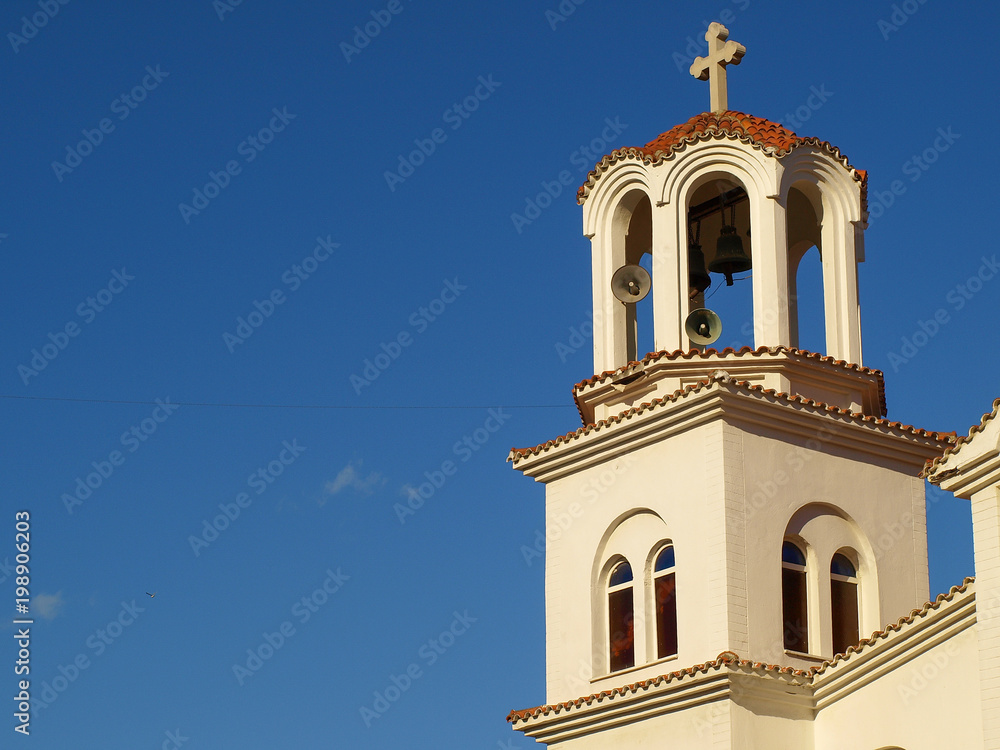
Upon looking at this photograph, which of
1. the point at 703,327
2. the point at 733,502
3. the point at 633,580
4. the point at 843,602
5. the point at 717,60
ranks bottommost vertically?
the point at 843,602

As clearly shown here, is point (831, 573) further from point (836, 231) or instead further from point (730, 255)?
point (730, 255)

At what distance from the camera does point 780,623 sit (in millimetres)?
26672

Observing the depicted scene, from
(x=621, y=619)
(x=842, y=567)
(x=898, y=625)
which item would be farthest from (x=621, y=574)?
(x=898, y=625)

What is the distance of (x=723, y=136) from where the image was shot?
96.5 feet

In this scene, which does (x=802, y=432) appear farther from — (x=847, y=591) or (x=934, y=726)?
(x=934, y=726)

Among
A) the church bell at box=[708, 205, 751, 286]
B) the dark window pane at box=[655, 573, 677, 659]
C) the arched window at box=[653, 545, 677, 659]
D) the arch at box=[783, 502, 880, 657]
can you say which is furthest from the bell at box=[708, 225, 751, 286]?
the dark window pane at box=[655, 573, 677, 659]

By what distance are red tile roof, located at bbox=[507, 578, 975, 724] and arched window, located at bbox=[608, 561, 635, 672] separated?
0.76 meters

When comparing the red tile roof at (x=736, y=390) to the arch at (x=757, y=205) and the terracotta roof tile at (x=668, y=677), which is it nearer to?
the arch at (x=757, y=205)

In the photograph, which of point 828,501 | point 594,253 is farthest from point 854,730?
point 594,253

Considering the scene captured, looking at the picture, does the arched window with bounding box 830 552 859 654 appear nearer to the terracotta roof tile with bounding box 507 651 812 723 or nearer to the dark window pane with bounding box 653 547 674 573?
the terracotta roof tile with bounding box 507 651 812 723

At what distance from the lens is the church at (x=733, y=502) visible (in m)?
25.8

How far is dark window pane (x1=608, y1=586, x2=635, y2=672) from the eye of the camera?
27828 millimetres

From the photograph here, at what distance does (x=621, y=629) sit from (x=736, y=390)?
413 cm

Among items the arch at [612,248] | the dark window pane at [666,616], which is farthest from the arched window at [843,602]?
the arch at [612,248]
